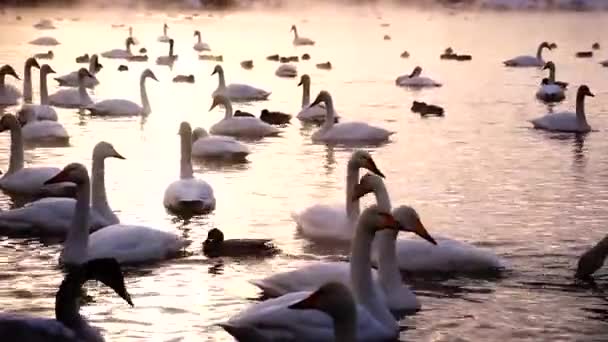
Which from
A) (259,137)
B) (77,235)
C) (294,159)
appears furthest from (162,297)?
(259,137)

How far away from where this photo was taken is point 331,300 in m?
6.13

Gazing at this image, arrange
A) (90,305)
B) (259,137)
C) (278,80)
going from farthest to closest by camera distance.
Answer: (278,80)
(259,137)
(90,305)

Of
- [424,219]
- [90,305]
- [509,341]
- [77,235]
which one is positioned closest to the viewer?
[509,341]

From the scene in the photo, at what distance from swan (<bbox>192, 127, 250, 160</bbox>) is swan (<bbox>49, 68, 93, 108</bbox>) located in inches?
277

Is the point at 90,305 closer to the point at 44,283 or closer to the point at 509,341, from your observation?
the point at 44,283

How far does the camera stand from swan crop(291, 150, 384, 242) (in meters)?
11.1

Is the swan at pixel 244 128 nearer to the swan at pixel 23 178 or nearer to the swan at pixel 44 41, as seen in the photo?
the swan at pixel 23 178

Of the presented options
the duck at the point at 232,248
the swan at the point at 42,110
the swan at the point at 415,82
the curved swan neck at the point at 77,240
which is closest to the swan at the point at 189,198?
the duck at the point at 232,248

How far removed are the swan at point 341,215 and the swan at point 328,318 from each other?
275 cm

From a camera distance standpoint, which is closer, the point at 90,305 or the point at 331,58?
the point at 90,305

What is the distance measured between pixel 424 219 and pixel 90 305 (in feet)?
14.2

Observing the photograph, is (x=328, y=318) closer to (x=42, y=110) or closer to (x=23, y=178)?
(x=23, y=178)

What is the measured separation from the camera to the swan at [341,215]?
36.3 ft

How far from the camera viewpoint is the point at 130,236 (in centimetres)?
1022
